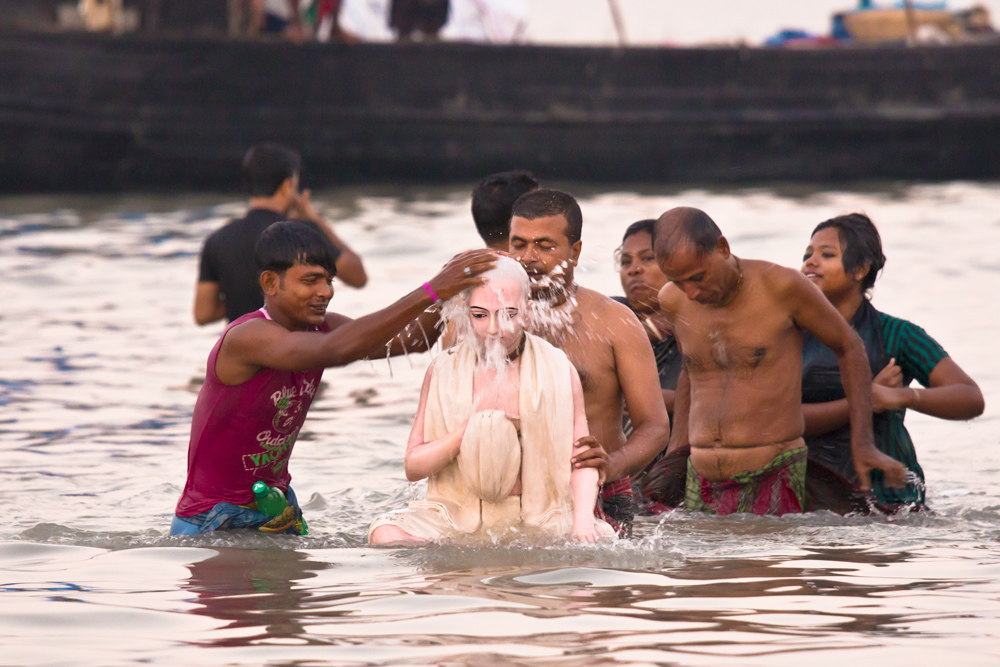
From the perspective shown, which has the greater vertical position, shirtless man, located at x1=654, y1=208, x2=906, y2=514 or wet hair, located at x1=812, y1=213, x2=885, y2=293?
wet hair, located at x1=812, y1=213, x2=885, y2=293

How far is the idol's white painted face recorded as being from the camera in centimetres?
458

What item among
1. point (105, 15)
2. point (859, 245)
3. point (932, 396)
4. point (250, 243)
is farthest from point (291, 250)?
point (105, 15)

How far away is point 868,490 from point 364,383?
519 cm

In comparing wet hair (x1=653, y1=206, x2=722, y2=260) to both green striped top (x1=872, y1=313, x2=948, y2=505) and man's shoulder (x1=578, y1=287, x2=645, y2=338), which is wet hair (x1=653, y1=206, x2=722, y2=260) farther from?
green striped top (x1=872, y1=313, x2=948, y2=505)

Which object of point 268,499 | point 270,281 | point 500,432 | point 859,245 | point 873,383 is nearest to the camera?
point 500,432

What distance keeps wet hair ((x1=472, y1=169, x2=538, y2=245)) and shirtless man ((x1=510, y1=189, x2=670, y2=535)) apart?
63cm

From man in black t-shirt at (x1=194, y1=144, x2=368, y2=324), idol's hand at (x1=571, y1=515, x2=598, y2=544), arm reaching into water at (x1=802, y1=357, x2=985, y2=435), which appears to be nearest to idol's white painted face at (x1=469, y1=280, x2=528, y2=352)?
idol's hand at (x1=571, y1=515, x2=598, y2=544)

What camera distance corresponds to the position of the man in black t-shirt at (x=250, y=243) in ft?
27.9

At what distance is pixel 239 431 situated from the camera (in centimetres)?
529

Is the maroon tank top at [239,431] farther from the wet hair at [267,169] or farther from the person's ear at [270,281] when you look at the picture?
the wet hair at [267,169]

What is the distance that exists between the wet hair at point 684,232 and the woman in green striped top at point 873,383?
34.5 inches

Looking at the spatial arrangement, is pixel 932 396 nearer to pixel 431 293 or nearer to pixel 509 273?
pixel 509 273

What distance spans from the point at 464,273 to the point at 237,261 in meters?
4.26

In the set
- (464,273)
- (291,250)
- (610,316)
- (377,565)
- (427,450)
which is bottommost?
(377,565)
